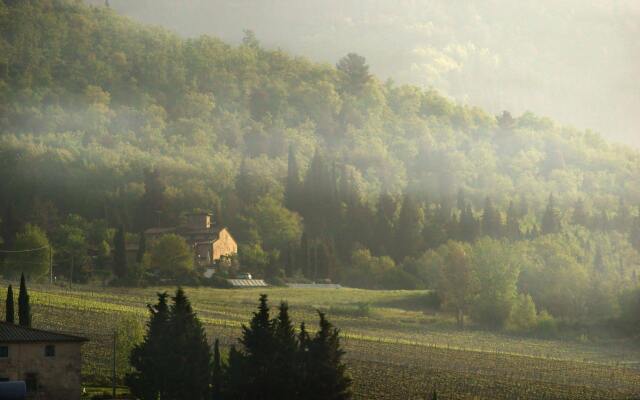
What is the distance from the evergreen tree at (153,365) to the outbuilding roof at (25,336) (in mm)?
3963

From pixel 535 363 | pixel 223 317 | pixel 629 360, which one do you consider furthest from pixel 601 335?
pixel 223 317

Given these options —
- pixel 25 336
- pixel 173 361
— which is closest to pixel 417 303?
pixel 173 361

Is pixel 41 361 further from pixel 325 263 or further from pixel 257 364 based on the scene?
pixel 325 263

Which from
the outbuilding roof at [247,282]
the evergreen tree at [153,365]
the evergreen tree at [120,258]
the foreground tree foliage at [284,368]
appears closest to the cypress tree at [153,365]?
the evergreen tree at [153,365]

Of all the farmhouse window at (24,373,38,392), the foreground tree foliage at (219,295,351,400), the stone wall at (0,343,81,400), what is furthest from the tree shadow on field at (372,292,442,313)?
the foreground tree foliage at (219,295,351,400)

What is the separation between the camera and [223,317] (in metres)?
133

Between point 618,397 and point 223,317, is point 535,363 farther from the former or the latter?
point 223,317

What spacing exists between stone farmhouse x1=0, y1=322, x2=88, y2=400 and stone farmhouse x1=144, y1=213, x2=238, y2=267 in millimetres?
90065

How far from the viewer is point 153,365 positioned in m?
84.2

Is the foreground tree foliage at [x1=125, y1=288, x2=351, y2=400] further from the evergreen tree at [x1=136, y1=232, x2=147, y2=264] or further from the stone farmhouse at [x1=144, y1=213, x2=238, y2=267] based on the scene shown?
the stone farmhouse at [x1=144, y1=213, x2=238, y2=267]

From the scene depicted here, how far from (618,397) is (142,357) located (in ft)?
113

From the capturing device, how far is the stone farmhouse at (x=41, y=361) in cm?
8512

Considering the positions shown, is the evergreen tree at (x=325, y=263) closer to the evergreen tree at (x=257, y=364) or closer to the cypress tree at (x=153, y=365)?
the cypress tree at (x=153, y=365)

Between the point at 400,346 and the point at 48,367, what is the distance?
139ft
